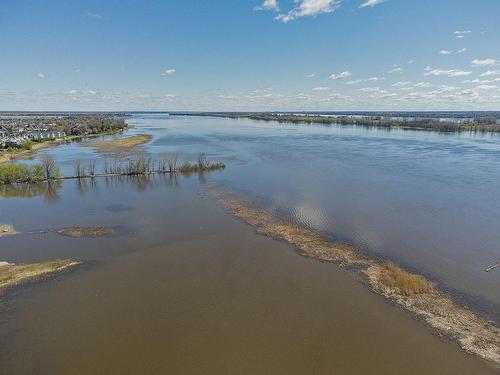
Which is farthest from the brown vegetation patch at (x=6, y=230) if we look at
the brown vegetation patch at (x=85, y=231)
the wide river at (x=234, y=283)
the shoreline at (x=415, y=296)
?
the shoreline at (x=415, y=296)

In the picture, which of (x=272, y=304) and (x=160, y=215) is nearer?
(x=272, y=304)

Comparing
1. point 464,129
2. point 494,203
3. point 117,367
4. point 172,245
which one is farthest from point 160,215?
point 464,129

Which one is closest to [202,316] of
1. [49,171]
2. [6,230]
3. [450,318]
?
[450,318]

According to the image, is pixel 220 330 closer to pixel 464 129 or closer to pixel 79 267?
pixel 79 267

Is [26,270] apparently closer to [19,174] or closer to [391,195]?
[19,174]

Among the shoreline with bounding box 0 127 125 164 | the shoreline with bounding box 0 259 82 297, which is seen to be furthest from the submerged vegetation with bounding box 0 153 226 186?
the shoreline with bounding box 0 259 82 297

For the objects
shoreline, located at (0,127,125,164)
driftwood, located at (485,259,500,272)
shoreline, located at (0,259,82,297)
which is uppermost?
shoreline, located at (0,127,125,164)

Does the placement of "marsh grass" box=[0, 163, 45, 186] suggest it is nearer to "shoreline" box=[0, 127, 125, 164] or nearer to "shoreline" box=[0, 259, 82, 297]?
"shoreline" box=[0, 127, 125, 164]
